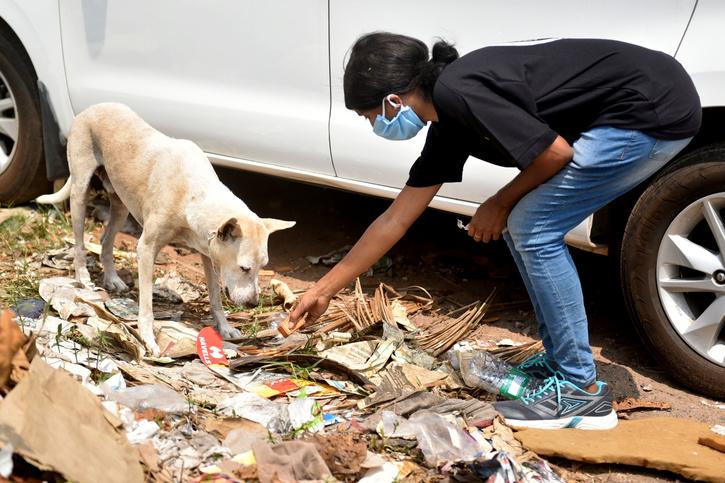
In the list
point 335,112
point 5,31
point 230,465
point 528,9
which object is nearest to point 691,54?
point 528,9

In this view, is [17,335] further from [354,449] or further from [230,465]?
[354,449]

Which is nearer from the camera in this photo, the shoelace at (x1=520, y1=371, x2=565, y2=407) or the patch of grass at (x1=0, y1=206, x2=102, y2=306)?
the shoelace at (x1=520, y1=371, x2=565, y2=407)

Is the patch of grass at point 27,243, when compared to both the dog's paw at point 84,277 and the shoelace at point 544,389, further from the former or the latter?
the shoelace at point 544,389

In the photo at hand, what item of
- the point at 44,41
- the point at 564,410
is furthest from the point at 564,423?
the point at 44,41

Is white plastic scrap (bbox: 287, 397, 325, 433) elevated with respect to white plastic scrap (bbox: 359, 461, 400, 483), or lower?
lower

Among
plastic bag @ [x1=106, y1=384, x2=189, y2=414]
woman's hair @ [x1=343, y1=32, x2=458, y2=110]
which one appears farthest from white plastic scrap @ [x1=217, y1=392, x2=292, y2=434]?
woman's hair @ [x1=343, y1=32, x2=458, y2=110]

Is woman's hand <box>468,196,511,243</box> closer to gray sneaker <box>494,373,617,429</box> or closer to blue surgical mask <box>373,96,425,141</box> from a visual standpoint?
blue surgical mask <box>373,96,425,141</box>

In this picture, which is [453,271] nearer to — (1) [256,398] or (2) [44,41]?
(1) [256,398]

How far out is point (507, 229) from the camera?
3742 millimetres

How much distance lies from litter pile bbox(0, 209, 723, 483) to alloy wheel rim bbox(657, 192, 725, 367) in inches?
22.0

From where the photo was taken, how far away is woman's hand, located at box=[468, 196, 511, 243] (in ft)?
11.9

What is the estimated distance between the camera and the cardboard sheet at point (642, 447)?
3.47 m

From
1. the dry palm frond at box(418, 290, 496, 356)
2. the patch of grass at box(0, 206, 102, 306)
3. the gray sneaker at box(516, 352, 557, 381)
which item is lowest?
the patch of grass at box(0, 206, 102, 306)

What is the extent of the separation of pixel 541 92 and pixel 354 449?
1494 mm
